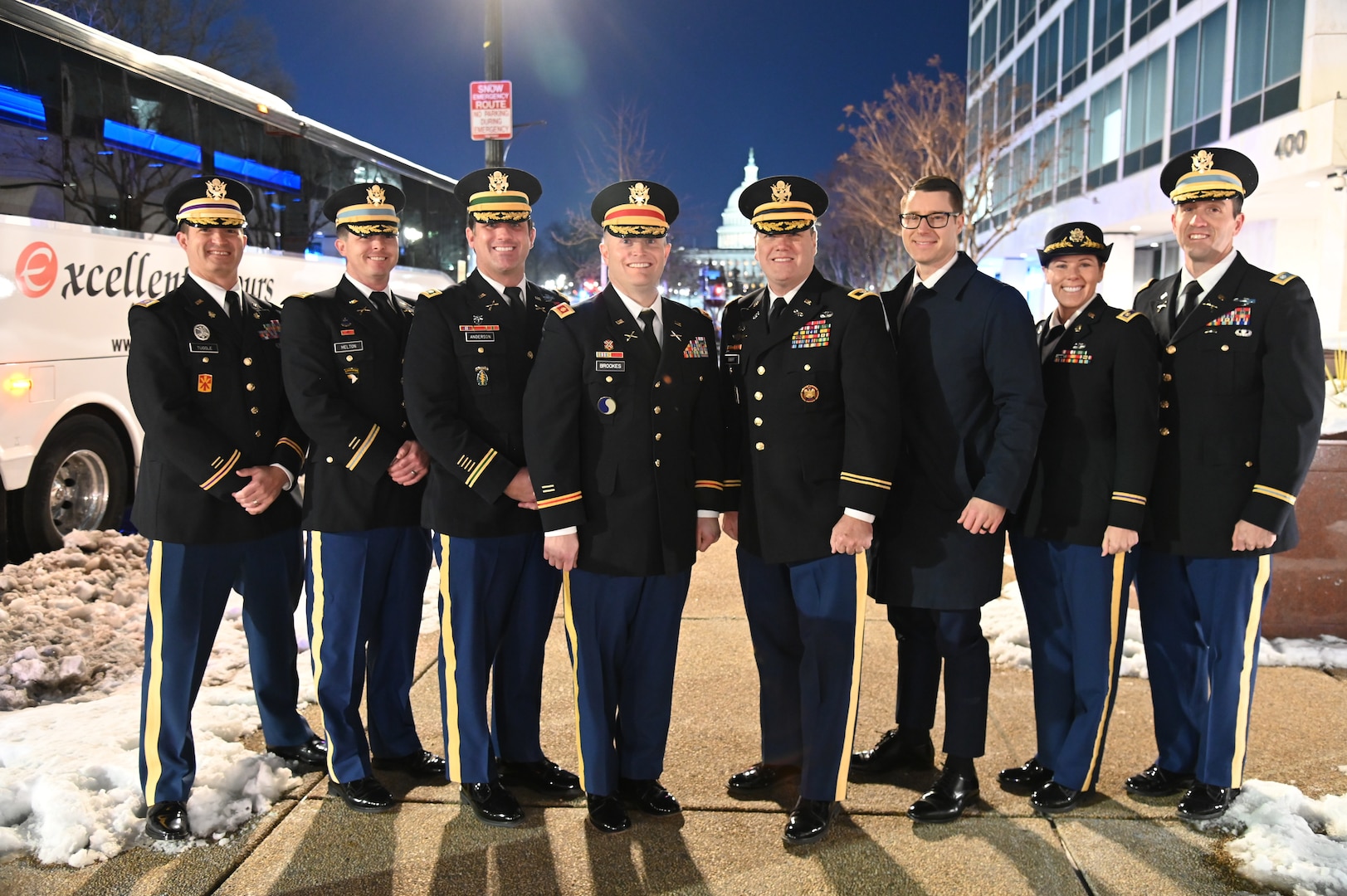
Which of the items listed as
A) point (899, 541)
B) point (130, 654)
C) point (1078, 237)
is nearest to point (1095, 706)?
point (899, 541)

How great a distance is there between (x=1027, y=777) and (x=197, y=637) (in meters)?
3.26

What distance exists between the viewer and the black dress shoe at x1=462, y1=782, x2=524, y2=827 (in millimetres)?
3695

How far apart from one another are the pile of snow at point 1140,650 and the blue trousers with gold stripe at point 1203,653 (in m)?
1.13

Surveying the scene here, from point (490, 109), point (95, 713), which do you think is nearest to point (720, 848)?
point (95, 713)

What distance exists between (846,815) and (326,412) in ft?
8.14

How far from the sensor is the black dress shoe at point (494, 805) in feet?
12.1

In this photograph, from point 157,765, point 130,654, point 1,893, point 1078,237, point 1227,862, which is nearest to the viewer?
point 1,893

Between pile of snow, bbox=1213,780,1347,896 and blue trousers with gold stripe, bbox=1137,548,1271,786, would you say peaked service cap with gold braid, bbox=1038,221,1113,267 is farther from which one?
pile of snow, bbox=1213,780,1347,896

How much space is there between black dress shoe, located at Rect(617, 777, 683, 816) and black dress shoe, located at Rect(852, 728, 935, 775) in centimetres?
84

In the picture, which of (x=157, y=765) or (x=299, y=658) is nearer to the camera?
(x=157, y=765)

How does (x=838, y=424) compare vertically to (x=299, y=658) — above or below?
above

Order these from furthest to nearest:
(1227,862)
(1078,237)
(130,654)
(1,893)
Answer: (130,654), (1078,237), (1227,862), (1,893)

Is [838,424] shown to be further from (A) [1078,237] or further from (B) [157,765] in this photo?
(B) [157,765]

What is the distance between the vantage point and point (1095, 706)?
383cm
